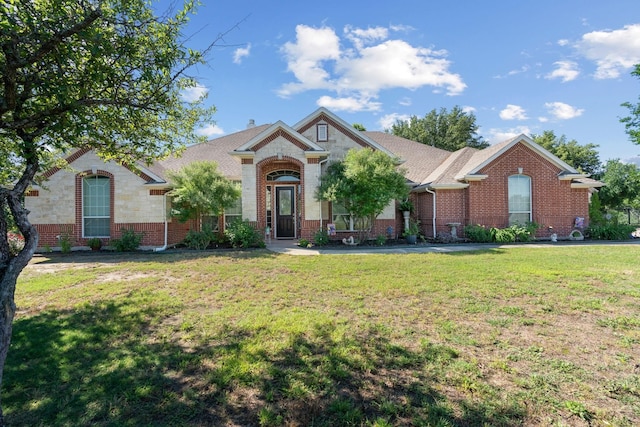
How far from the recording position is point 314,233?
44.0ft

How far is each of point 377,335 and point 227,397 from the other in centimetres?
215

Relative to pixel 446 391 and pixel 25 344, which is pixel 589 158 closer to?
pixel 446 391

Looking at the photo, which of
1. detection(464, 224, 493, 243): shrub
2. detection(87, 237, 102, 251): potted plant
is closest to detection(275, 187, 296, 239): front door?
detection(87, 237, 102, 251): potted plant

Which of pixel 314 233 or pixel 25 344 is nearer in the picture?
pixel 25 344

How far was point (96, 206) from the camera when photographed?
1331cm

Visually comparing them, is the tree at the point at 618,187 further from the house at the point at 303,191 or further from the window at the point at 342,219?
the window at the point at 342,219

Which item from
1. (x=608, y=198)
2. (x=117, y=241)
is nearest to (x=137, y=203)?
(x=117, y=241)

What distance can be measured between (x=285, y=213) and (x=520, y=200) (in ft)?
38.0

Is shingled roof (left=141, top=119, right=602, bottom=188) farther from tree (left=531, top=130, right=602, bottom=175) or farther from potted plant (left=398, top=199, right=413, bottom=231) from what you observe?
tree (left=531, top=130, right=602, bottom=175)

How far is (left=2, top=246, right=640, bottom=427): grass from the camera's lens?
2.82 metres

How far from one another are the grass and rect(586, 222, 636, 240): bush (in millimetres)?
9476

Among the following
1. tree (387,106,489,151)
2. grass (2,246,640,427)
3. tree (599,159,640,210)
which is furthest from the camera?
tree (387,106,489,151)

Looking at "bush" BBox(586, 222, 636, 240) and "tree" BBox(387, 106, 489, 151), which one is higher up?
"tree" BBox(387, 106, 489, 151)

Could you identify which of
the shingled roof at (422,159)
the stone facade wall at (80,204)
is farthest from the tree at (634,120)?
the stone facade wall at (80,204)
